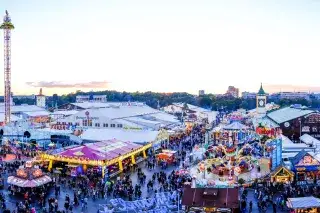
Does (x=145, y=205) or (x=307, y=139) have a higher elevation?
(x=307, y=139)

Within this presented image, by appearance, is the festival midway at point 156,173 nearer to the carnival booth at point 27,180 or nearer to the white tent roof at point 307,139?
the carnival booth at point 27,180

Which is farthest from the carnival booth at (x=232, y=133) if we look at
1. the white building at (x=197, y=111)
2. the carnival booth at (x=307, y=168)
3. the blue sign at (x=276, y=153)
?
the white building at (x=197, y=111)

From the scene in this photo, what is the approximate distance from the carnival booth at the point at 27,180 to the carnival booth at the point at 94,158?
12.4 feet

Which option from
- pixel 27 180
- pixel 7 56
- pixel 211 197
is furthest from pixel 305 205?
pixel 7 56

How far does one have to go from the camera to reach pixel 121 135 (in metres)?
38.6

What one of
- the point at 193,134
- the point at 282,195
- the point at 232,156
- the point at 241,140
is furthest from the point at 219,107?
the point at 282,195

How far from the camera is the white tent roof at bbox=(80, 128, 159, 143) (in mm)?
37562

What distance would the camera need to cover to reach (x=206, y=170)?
28.4 m

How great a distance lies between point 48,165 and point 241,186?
14.2 m

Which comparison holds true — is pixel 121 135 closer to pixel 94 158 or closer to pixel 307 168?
pixel 94 158

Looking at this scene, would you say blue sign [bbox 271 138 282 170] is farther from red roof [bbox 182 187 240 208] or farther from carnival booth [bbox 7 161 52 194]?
carnival booth [bbox 7 161 52 194]

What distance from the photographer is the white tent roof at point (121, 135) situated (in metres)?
37.6

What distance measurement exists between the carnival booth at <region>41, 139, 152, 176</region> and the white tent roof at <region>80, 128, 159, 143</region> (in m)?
5.34

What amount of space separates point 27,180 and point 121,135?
15997 millimetres
